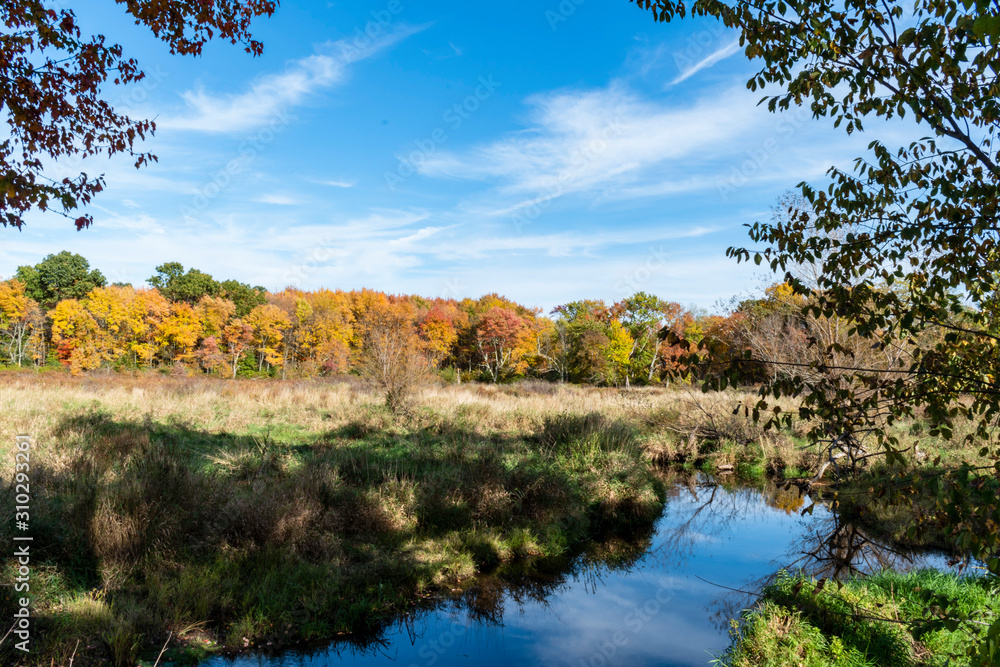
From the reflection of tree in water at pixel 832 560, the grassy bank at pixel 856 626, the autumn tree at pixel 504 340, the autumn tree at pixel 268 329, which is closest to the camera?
the grassy bank at pixel 856 626

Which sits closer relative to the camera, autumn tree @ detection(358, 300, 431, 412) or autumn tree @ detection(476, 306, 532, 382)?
autumn tree @ detection(358, 300, 431, 412)

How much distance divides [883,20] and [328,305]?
5576cm

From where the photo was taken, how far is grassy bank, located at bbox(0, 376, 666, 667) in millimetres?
5543

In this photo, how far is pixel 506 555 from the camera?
27.1 feet

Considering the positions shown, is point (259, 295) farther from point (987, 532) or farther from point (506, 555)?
point (987, 532)

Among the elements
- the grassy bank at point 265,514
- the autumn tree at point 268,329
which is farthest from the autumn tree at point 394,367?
the autumn tree at point 268,329

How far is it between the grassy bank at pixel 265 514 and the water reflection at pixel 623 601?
0.39m

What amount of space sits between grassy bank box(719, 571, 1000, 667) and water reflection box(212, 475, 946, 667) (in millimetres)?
562

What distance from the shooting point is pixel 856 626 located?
5324 mm

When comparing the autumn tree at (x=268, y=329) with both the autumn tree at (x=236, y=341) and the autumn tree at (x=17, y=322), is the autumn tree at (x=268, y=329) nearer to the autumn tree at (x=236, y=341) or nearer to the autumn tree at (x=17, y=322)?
the autumn tree at (x=236, y=341)

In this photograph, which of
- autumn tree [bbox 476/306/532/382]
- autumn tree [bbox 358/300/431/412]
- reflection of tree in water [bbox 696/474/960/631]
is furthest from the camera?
autumn tree [bbox 476/306/532/382]

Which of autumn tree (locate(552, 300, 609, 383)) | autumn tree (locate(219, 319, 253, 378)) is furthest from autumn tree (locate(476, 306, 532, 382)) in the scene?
autumn tree (locate(219, 319, 253, 378))

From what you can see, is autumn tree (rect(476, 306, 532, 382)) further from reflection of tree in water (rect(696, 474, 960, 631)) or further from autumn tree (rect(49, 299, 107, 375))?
reflection of tree in water (rect(696, 474, 960, 631))

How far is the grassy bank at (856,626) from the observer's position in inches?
189
